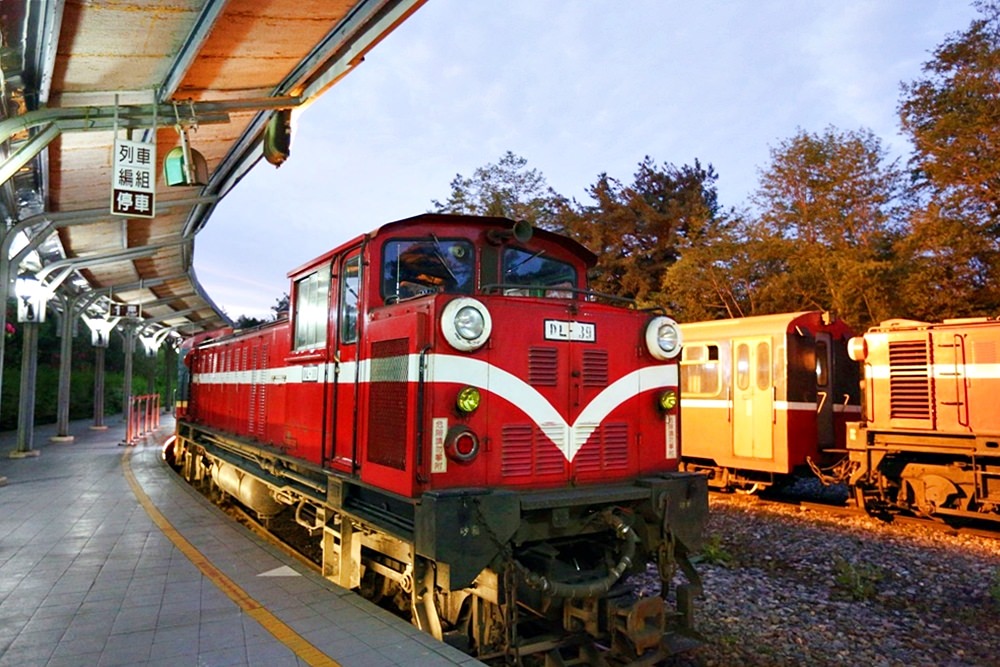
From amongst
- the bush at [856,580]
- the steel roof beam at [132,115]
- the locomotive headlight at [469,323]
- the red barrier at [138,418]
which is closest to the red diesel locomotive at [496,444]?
the locomotive headlight at [469,323]

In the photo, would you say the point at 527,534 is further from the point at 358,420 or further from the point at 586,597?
the point at 358,420

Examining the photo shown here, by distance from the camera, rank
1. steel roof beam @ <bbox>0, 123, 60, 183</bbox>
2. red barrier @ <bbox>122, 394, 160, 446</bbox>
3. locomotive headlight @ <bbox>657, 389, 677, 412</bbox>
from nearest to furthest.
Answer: locomotive headlight @ <bbox>657, 389, 677, 412</bbox> < steel roof beam @ <bbox>0, 123, 60, 183</bbox> < red barrier @ <bbox>122, 394, 160, 446</bbox>

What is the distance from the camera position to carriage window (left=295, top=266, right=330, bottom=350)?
19.2ft

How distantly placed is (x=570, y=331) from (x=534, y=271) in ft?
3.30

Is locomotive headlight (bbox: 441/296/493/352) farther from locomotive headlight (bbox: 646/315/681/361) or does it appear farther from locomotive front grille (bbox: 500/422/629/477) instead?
locomotive headlight (bbox: 646/315/681/361)

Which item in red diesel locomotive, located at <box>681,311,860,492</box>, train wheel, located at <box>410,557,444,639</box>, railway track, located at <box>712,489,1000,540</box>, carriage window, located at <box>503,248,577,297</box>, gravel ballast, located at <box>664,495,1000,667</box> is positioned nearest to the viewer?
train wheel, located at <box>410,557,444,639</box>

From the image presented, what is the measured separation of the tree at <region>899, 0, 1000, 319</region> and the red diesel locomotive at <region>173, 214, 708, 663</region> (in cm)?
1142

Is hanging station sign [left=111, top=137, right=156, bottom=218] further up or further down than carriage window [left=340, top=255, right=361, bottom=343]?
further up

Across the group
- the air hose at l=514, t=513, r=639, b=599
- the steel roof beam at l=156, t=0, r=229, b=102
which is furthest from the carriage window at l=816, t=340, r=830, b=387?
the steel roof beam at l=156, t=0, r=229, b=102

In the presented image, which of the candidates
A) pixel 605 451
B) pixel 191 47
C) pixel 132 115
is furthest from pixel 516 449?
pixel 132 115

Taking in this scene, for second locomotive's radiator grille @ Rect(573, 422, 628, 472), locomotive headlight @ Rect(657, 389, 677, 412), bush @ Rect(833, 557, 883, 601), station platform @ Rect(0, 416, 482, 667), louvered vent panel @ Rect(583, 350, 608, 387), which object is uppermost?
louvered vent panel @ Rect(583, 350, 608, 387)

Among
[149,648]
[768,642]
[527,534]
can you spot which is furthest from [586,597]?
[149,648]

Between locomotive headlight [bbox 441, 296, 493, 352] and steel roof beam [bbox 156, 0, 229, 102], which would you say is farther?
steel roof beam [bbox 156, 0, 229, 102]

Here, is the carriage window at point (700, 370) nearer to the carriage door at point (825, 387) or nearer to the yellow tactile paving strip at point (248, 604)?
the carriage door at point (825, 387)
